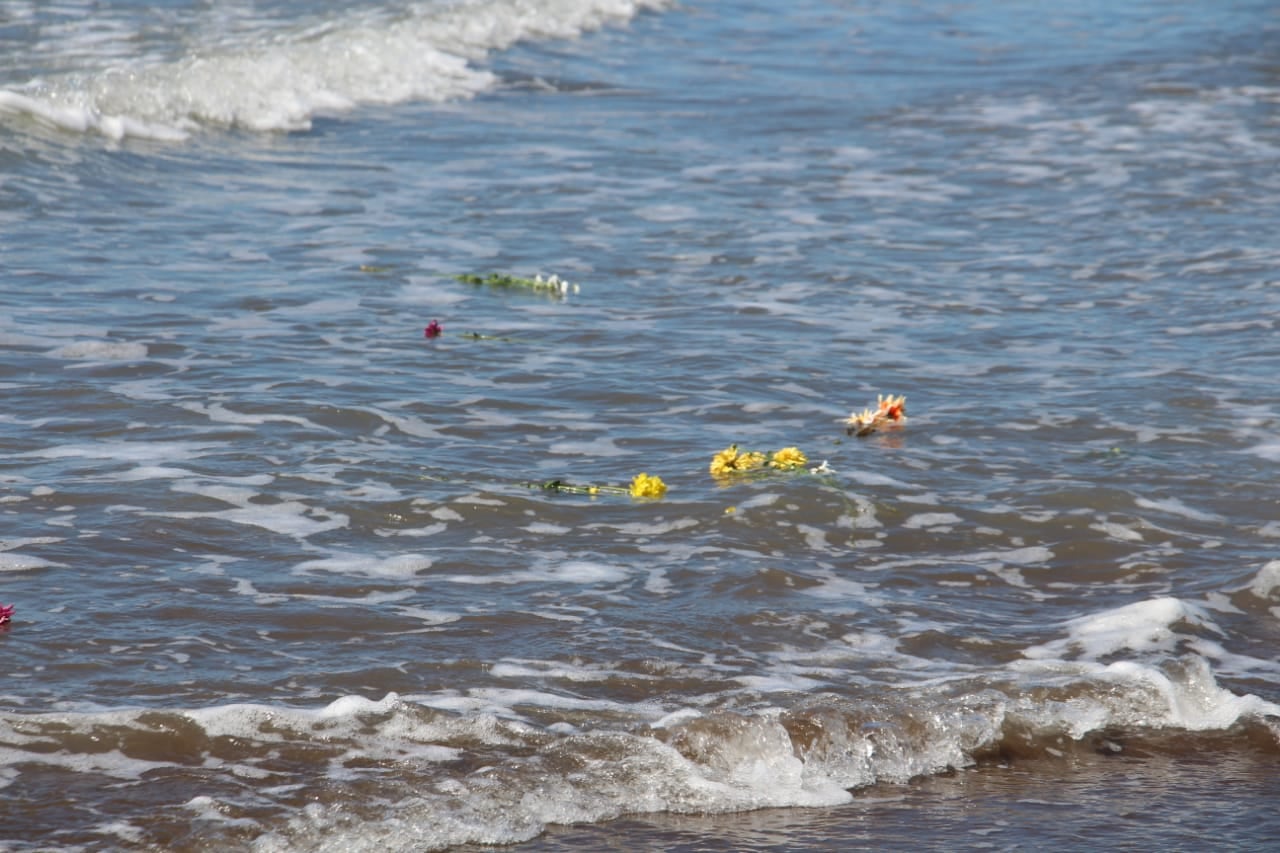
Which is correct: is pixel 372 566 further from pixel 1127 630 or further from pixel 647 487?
pixel 1127 630

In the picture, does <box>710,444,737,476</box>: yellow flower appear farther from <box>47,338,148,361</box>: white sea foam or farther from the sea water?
<box>47,338,148,361</box>: white sea foam

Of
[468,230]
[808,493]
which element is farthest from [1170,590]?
[468,230]

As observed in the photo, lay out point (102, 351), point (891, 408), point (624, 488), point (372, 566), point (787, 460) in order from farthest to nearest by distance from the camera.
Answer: point (102, 351)
point (891, 408)
point (787, 460)
point (624, 488)
point (372, 566)

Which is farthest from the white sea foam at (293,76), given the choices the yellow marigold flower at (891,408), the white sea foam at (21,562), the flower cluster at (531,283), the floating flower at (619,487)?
the white sea foam at (21,562)

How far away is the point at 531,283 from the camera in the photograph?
8.20 m

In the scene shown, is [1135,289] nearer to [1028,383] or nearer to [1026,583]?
[1028,383]

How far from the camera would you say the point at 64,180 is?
9867 millimetres

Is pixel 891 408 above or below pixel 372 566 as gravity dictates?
above

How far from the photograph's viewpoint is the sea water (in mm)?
3682

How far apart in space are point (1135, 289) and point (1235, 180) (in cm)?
332

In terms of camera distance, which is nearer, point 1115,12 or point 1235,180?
point 1235,180

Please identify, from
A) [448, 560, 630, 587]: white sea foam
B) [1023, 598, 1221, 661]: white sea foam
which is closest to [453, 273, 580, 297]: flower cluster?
[448, 560, 630, 587]: white sea foam

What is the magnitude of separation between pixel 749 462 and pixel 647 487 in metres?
0.45

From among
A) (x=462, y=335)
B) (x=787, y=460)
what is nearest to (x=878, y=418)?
(x=787, y=460)
